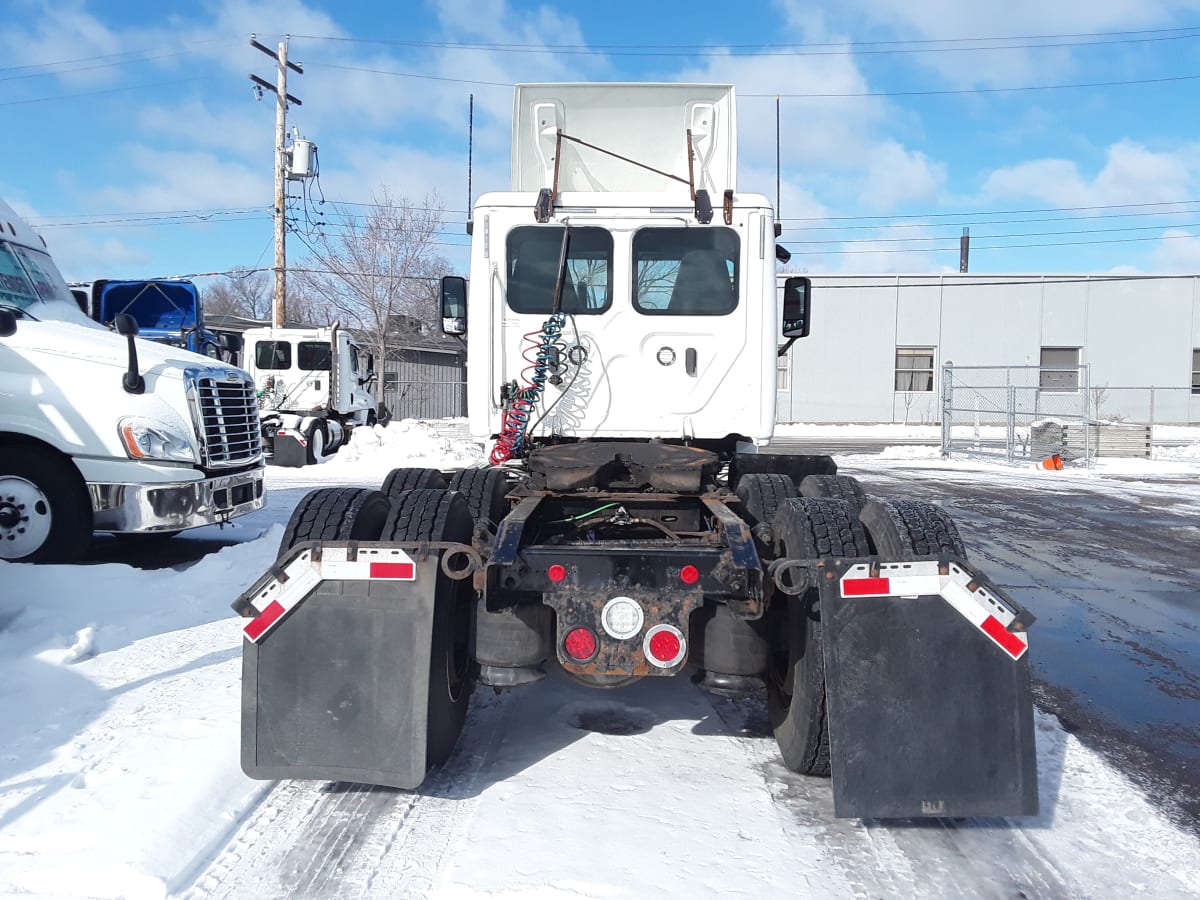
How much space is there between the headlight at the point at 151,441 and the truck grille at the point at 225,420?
229 millimetres

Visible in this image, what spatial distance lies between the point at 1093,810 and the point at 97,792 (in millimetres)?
3948

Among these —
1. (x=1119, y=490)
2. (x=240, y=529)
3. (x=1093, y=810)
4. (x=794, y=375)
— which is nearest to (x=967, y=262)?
(x=794, y=375)

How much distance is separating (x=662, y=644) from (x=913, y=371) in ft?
104

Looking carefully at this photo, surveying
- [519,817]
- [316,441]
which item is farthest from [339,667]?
[316,441]

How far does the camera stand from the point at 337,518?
3.86 meters

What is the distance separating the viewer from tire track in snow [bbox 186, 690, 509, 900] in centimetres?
302

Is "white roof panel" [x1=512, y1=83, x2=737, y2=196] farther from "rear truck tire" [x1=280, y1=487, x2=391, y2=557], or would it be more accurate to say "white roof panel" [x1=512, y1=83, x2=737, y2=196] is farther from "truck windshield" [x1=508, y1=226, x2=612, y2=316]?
"rear truck tire" [x1=280, y1=487, x2=391, y2=557]

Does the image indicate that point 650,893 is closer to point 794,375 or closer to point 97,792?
point 97,792

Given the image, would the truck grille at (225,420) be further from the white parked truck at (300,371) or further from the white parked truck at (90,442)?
the white parked truck at (300,371)

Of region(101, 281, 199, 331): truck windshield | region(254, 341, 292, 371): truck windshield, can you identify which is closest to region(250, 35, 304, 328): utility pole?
region(254, 341, 292, 371): truck windshield

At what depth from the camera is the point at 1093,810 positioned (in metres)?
3.69

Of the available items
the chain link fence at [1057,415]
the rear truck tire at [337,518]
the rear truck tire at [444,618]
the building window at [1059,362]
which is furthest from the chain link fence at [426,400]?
the rear truck tire at [444,618]

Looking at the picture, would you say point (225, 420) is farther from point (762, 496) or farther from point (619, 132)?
point (762, 496)

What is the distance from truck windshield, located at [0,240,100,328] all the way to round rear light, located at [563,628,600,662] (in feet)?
22.4
